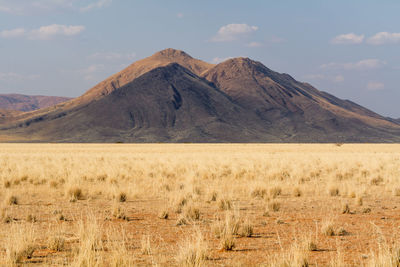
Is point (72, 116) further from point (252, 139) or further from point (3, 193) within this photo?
point (3, 193)

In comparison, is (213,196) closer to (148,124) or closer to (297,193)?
(297,193)

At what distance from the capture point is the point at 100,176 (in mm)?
22281

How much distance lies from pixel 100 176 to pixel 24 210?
31.7 ft

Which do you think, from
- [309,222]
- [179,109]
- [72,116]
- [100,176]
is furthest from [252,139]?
[309,222]

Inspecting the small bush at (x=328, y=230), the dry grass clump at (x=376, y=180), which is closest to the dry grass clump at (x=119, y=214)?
the small bush at (x=328, y=230)

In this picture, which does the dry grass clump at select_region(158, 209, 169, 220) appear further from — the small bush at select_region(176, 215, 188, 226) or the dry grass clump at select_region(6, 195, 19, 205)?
the dry grass clump at select_region(6, 195, 19, 205)

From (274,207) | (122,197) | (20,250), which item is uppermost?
(20,250)

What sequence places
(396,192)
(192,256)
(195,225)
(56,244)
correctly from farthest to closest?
1. (396,192)
2. (195,225)
3. (56,244)
4. (192,256)

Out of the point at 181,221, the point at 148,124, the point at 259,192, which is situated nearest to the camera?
the point at 181,221

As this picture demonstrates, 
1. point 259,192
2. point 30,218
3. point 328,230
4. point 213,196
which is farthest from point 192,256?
point 259,192

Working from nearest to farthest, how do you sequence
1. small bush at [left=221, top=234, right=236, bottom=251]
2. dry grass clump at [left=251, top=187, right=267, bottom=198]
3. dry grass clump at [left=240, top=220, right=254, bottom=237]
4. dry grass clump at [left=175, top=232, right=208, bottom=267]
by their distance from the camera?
dry grass clump at [left=175, top=232, right=208, bottom=267]
small bush at [left=221, top=234, right=236, bottom=251]
dry grass clump at [left=240, top=220, right=254, bottom=237]
dry grass clump at [left=251, top=187, right=267, bottom=198]

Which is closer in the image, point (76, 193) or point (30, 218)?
point (30, 218)

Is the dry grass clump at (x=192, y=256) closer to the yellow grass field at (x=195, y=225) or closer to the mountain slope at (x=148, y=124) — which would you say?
the yellow grass field at (x=195, y=225)

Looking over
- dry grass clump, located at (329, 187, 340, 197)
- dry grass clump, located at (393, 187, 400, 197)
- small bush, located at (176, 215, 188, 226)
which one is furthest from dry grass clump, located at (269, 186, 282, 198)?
small bush, located at (176, 215, 188, 226)
